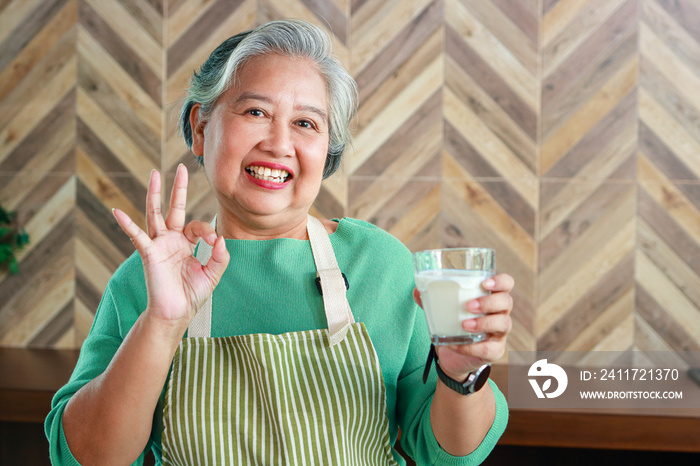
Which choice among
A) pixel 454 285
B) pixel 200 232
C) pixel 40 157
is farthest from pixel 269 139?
pixel 40 157

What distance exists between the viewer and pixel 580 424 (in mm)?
2127

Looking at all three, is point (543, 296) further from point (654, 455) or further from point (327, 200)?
point (327, 200)

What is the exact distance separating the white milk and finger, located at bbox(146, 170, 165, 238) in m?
0.47

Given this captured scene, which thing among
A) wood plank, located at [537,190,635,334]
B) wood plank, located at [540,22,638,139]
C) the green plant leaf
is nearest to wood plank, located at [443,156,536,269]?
wood plank, located at [537,190,635,334]

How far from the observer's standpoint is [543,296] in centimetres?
269

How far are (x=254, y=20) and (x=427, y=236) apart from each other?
50.3 inches

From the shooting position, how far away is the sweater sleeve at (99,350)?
1173 mm

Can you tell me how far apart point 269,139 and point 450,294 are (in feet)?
1.76

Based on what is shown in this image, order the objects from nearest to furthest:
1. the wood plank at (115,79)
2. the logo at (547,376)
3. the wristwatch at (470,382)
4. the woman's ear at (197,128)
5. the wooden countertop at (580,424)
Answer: the wristwatch at (470,382) < the woman's ear at (197,128) < the wooden countertop at (580,424) < the logo at (547,376) < the wood plank at (115,79)

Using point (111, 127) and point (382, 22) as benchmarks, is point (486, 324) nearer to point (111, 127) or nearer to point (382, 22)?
point (382, 22)

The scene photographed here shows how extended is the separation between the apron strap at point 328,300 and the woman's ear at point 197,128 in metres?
0.24

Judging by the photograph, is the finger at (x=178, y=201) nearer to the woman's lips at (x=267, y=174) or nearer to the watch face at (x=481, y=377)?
the woman's lips at (x=267, y=174)

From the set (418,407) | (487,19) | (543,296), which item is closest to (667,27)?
(487,19)

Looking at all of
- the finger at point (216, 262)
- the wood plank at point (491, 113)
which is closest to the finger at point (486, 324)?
the finger at point (216, 262)
